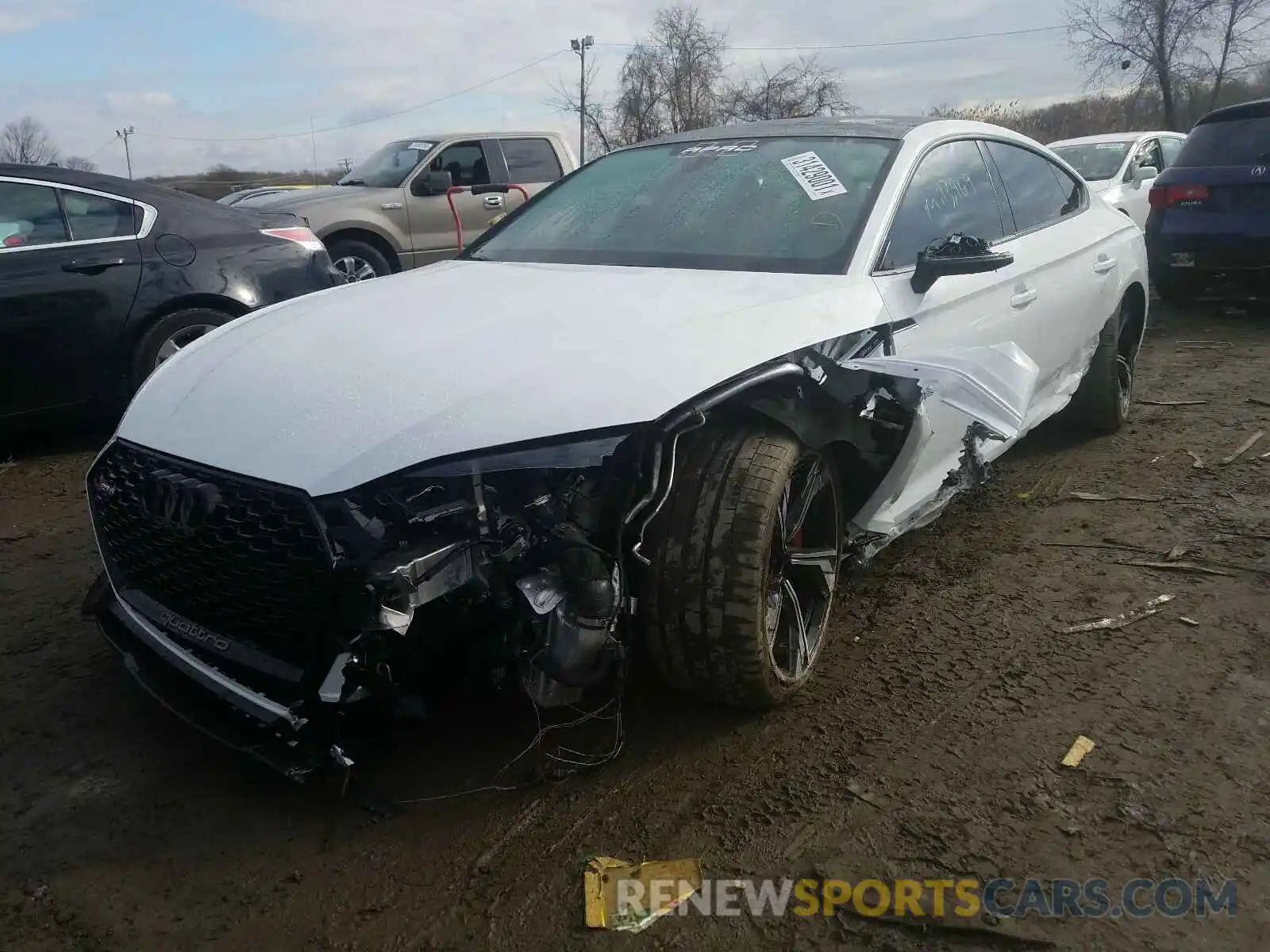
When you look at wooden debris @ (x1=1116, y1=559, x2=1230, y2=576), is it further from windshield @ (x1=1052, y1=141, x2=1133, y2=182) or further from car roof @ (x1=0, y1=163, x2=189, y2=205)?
windshield @ (x1=1052, y1=141, x2=1133, y2=182)

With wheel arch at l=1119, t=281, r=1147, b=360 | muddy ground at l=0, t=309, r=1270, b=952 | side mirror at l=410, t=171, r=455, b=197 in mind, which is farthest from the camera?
side mirror at l=410, t=171, r=455, b=197

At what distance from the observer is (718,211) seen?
10.9 feet

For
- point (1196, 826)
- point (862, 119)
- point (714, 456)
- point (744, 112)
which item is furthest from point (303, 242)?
point (744, 112)

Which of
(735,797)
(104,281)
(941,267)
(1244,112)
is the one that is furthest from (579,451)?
(1244,112)

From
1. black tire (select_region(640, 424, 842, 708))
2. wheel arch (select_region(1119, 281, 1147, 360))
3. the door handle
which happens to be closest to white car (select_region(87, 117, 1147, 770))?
black tire (select_region(640, 424, 842, 708))

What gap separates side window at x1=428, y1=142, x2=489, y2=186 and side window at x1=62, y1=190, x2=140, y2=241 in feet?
15.3

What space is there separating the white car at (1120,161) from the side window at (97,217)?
852cm

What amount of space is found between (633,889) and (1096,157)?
10.5 m

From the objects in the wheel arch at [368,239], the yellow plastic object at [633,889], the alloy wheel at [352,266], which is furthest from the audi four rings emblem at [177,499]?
the wheel arch at [368,239]

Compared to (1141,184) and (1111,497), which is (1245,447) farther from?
(1141,184)

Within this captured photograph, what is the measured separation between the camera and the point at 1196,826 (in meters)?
2.22

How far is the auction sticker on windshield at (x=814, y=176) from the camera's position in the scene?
3258mm

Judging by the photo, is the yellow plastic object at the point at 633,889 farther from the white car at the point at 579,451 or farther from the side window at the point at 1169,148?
the side window at the point at 1169,148

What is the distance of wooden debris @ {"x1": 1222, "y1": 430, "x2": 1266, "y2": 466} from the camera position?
4.72 m
